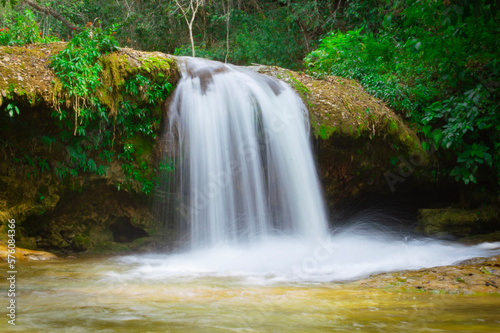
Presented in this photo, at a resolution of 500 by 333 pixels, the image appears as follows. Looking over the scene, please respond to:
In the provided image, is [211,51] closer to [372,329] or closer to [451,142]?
[451,142]

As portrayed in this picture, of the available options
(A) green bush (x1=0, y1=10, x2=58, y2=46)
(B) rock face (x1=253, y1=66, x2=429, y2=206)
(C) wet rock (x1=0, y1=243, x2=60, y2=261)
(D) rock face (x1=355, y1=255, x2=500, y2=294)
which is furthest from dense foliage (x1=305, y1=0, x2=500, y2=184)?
(C) wet rock (x1=0, y1=243, x2=60, y2=261)

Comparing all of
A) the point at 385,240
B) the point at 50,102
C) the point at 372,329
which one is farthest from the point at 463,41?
the point at 50,102

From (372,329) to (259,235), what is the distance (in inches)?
181

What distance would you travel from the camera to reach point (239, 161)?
638cm

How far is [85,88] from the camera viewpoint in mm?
5250

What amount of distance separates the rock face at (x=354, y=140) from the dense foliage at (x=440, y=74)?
0.52 metres

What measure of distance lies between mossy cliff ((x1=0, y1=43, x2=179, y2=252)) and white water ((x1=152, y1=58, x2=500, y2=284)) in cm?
65

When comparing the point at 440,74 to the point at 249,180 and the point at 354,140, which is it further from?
the point at 249,180


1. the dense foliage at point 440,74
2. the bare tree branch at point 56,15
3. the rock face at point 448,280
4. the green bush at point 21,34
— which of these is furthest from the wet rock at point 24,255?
the bare tree branch at point 56,15

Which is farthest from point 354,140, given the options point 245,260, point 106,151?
point 106,151

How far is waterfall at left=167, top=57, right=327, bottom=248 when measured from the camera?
6.21 meters

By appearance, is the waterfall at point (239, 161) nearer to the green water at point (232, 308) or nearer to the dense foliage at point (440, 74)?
the dense foliage at point (440, 74)

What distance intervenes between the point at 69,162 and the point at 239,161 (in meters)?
A: 2.78

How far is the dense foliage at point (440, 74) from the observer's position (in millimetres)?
6309
